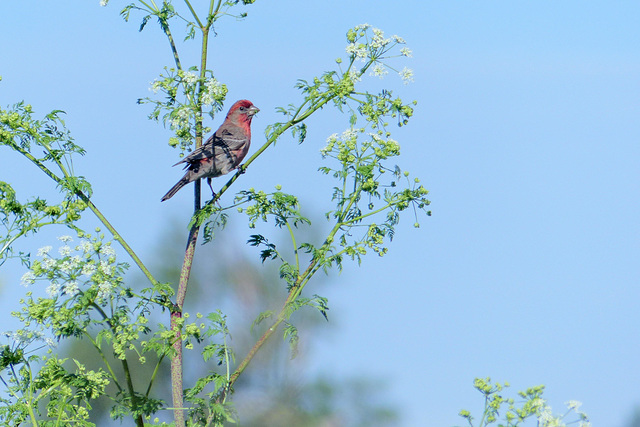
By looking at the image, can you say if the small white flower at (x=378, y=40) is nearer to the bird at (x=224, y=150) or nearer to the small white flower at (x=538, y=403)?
the bird at (x=224, y=150)

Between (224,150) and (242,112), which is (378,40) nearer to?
(224,150)

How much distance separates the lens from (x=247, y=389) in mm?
14391

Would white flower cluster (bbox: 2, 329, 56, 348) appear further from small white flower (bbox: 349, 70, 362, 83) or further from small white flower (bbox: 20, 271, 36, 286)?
small white flower (bbox: 349, 70, 362, 83)

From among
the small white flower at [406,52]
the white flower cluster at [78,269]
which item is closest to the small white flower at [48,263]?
the white flower cluster at [78,269]

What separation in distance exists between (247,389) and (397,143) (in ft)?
30.1

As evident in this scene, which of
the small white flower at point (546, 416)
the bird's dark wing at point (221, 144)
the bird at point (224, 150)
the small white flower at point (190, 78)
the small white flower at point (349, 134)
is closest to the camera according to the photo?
the small white flower at point (546, 416)

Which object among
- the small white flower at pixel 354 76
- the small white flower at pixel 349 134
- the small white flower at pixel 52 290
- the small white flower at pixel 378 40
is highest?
the small white flower at pixel 378 40

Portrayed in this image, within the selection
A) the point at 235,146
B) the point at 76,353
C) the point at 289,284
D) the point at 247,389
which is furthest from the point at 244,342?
the point at 289,284

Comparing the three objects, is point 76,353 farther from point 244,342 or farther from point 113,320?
point 113,320

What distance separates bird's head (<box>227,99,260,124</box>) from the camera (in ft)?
32.8

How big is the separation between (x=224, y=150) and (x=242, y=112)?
216 centimetres

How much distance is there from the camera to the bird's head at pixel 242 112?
1000 centimetres

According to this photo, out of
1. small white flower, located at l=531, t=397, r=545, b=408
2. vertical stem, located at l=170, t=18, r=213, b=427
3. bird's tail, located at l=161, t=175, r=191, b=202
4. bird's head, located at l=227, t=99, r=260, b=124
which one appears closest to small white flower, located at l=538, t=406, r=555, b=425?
small white flower, located at l=531, t=397, r=545, b=408

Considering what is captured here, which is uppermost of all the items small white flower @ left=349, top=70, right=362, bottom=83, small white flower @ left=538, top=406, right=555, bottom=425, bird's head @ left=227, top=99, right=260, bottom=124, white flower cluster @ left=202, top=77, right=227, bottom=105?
bird's head @ left=227, top=99, right=260, bottom=124
